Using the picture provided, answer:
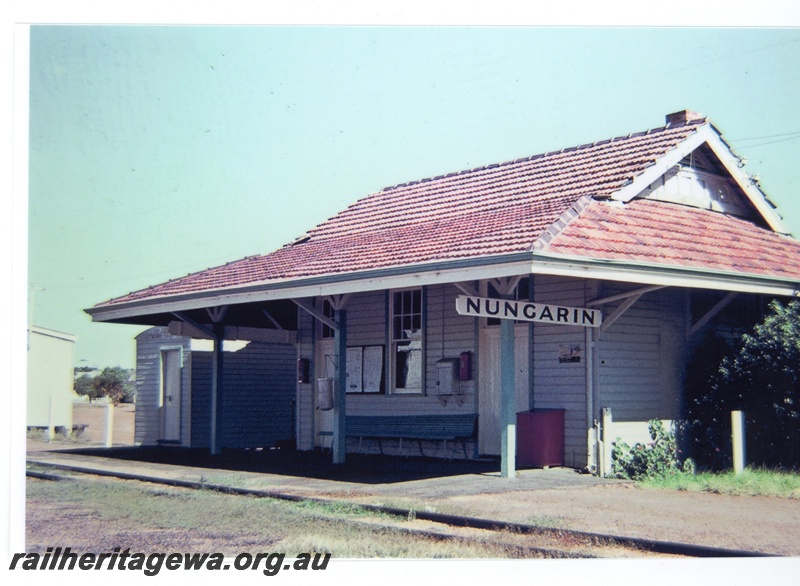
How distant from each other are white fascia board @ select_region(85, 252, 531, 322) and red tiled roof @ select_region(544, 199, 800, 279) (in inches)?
26.5

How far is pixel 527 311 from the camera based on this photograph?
1209cm

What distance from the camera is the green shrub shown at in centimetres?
1309

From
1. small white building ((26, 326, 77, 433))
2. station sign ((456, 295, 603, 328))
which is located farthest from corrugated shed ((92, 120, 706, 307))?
small white building ((26, 326, 77, 433))

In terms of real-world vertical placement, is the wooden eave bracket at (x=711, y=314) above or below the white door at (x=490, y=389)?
above

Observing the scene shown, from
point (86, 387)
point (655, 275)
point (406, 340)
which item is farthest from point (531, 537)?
point (86, 387)

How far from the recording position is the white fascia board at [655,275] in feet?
36.0

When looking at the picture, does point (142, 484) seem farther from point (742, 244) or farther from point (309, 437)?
point (742, 244)

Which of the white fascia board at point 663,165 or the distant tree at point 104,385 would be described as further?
the distant tree at point 104,385

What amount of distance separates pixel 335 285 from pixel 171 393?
9278 mm

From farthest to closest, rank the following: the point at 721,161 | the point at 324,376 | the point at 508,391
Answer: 1. the point at 324,376
2. the point at 721,161
3. the point at 508,391

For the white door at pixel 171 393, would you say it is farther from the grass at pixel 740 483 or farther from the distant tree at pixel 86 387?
the distant tree at pixel 86 387

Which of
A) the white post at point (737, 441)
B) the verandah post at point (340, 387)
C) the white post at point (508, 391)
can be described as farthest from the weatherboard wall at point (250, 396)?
the white post at point (737, 441)

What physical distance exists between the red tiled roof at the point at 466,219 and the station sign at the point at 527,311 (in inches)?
23.2

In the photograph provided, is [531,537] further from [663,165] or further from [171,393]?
[171,393]
